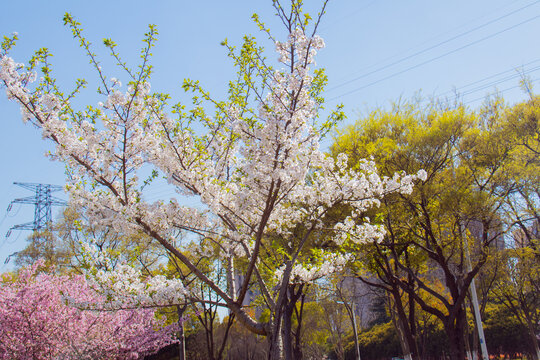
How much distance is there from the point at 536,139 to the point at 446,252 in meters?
4.95

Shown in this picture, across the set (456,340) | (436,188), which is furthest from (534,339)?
(436,188)

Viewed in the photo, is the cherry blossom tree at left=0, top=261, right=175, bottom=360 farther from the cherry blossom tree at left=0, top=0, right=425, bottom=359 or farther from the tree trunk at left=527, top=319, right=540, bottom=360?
the tree trunk at left=527, top=319, right=540, bottom=360

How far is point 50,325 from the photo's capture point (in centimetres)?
1302

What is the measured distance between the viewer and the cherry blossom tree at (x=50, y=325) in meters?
12.6

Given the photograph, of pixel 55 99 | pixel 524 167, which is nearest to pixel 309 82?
pixel 55 99

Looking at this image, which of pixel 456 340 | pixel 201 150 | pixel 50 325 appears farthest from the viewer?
pixel 50 325

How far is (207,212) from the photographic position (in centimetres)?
761

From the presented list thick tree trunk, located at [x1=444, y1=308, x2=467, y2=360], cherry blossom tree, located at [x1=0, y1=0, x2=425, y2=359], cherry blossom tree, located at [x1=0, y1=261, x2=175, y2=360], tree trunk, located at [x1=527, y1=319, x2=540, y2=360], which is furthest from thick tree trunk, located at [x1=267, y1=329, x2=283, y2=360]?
tree trunk, located at [x1=527, y1=319, x2=540, y2=360]

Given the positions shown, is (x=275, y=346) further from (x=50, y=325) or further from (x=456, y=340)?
(x=50, y=325)

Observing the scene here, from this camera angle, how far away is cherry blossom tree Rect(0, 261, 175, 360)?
12555 mm

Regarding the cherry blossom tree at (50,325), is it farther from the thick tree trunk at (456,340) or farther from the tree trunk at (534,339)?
the tree trunk at (534,339)

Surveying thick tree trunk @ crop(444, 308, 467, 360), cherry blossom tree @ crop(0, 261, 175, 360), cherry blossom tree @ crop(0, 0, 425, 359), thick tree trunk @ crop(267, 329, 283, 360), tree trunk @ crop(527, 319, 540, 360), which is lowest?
tree trunk @ crop(527, 319, 540, 360)

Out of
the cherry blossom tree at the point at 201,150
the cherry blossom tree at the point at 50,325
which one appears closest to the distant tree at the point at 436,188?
the cherry blossom tree at the point at 201,150

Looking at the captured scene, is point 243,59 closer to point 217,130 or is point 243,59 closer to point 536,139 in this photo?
point 217,130
